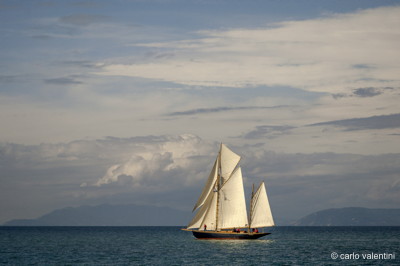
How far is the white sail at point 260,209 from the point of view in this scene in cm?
12888

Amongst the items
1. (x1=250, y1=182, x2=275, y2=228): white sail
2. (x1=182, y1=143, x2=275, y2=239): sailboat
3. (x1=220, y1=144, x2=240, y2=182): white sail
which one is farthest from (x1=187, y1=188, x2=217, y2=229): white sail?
(x1=250, y1=182, x2=275, y2=228): white sail

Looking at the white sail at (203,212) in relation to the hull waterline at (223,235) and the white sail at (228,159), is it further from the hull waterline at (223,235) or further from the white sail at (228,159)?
the white sail at (228,159)

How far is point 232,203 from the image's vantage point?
4970 inches

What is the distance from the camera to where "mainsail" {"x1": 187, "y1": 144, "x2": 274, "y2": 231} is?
123438mm

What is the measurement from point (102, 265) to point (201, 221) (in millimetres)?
49157

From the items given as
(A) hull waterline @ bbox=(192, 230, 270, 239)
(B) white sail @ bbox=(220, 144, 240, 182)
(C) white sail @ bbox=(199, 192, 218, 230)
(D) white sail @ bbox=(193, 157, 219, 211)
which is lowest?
(A) hull waterline @ bbox=(192, 230, 270, 239)

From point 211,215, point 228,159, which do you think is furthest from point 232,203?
point 228,159

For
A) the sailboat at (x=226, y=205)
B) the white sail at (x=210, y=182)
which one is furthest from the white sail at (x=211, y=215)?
the white sail at (x=210, y=182)

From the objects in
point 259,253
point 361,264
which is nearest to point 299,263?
point 361,264

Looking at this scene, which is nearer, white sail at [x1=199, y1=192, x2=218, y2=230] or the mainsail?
the mainsail

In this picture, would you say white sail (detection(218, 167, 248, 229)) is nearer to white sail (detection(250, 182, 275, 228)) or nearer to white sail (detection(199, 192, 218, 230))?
white sail (detection(199, 192, 218, 230))

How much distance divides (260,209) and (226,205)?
848 cm

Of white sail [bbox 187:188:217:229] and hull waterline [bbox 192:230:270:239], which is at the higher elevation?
white sail [bbox 187:188:217:229]

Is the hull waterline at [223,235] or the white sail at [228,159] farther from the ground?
the white sail at [228,159]
